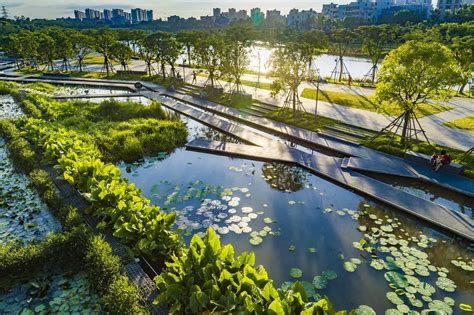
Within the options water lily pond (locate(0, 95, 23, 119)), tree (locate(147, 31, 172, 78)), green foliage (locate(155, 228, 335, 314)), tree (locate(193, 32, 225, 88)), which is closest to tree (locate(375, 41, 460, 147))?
green foliage (locate(155, 228, 335, 314))

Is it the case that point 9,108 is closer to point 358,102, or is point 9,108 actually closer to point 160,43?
point 160,43

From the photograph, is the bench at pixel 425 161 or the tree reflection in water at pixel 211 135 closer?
the bench at pixel 425 161

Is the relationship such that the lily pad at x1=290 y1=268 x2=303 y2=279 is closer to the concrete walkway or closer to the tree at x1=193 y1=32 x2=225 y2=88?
the concrete walkway

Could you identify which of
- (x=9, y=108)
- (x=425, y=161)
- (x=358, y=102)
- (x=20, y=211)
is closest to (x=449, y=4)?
(x=358, y=102)

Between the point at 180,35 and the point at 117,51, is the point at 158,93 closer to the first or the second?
the point at 117,51

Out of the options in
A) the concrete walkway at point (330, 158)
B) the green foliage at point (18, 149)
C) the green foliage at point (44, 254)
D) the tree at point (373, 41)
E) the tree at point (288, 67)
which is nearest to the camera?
the green foliage at point (44, 254)

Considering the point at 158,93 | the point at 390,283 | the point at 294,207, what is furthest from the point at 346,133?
the point at 158,93

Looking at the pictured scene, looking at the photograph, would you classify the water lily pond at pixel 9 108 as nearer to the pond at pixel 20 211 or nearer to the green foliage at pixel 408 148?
the pond at pixel 20 211

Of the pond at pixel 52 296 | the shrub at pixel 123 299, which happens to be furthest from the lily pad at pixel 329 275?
the pond at pixel 52 296
